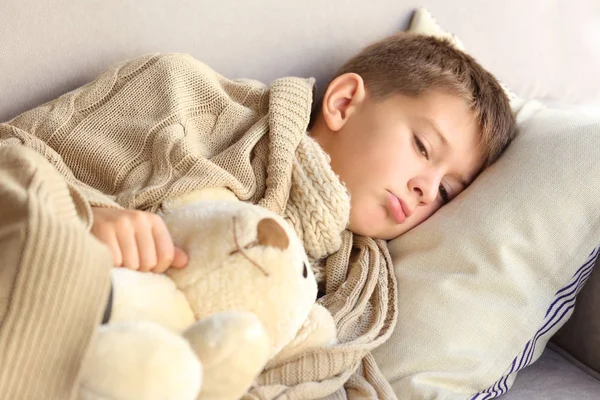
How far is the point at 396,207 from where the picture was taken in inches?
36.3

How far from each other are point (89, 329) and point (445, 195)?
0.72 m

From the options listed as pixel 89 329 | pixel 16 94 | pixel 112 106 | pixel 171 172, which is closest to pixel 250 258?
pixel 89 329

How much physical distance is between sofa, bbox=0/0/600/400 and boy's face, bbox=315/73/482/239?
0.70 feet

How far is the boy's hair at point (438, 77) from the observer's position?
1004 mm

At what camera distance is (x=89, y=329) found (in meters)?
0.44

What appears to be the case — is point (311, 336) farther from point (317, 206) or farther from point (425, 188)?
point (425, 188)

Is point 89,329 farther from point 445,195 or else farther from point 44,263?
point 445,195

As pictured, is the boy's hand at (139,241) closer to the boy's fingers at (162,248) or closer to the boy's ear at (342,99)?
the boy's fingers at (162,248)

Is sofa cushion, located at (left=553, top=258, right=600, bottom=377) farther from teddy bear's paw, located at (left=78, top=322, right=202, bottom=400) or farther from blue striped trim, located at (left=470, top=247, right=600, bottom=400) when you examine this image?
teddy bear's paw, located at (left=78, top=322, right=202, bottom=400)

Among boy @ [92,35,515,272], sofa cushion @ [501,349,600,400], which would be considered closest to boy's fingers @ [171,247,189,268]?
boy @ [92,35,515,272]

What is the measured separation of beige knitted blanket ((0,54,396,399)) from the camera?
77cm

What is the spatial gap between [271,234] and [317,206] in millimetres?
295

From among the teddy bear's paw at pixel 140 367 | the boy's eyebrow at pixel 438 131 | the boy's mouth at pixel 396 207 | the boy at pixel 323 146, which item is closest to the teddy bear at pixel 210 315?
the teddy bear's paw at pixel 140 367

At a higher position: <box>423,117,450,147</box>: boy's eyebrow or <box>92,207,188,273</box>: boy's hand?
<box>92,207,188,273</box>: boy's hand
